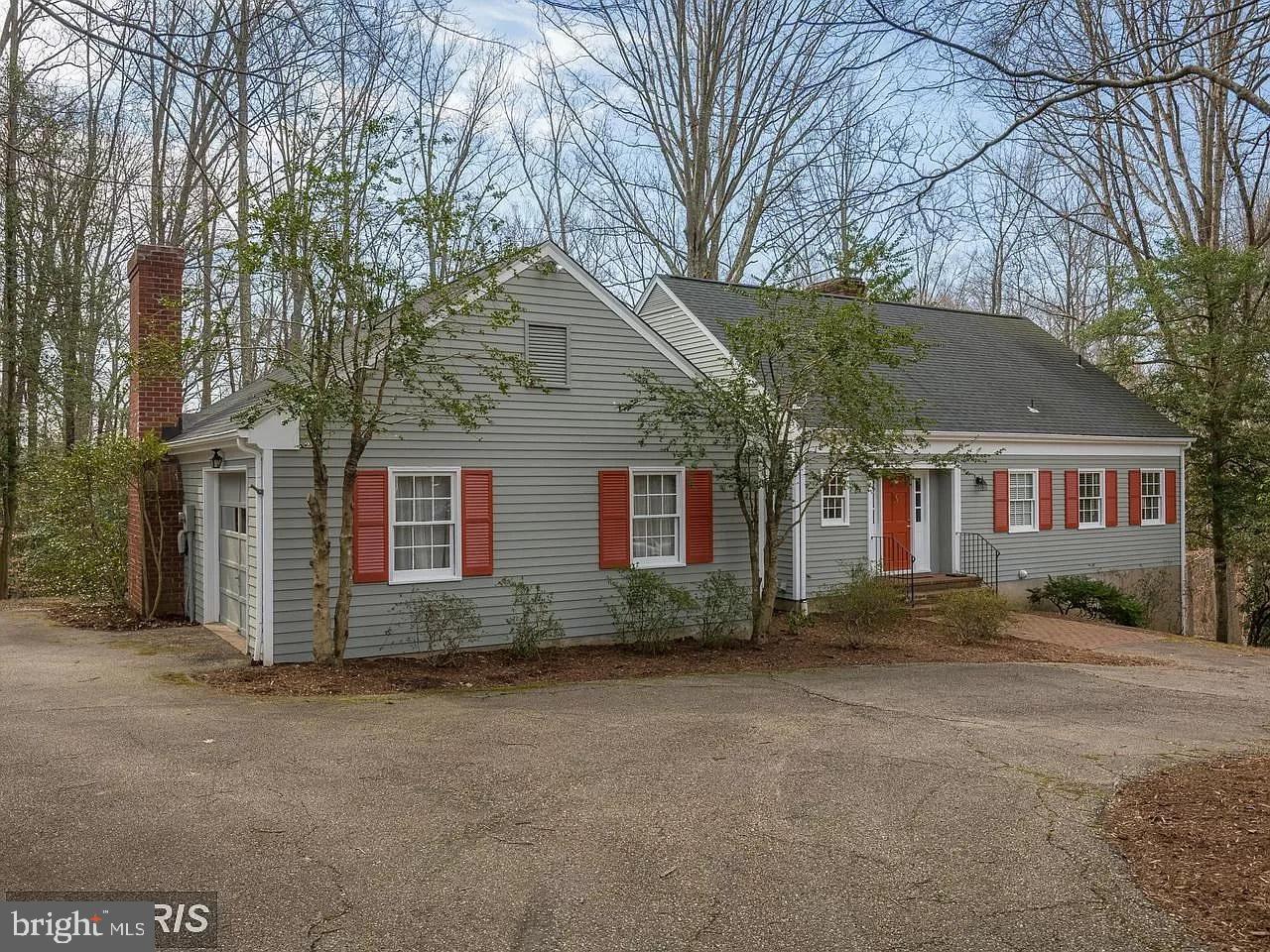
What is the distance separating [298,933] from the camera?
3.94 meters

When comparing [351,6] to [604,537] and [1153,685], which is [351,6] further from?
[1153,685]

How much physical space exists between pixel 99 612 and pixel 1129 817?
47.1 ft

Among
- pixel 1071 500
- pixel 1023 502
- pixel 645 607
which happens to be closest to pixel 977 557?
pixel 1023 502

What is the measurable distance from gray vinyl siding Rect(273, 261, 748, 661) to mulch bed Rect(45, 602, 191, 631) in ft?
12.9

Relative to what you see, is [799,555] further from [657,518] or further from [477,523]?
[477,523]

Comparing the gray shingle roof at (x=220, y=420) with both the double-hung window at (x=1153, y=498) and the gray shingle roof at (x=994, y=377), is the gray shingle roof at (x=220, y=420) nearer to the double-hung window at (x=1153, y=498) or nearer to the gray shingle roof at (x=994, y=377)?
the gray shingle roof at (x=994, y=377)

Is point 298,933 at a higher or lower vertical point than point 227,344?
lower

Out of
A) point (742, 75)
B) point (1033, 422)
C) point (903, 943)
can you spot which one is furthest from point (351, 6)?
point (742, 75)

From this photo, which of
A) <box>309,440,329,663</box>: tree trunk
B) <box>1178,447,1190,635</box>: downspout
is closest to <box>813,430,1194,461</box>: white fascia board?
<box>1178,447,1190,635</box>: downspout

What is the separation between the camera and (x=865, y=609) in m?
12.4

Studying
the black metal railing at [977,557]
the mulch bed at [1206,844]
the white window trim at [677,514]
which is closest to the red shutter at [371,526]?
the white window trim at [677,514]

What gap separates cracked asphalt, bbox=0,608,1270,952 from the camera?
4125 millimetres

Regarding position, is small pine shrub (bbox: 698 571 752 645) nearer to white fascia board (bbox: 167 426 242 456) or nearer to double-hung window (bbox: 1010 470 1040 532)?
white fascia board (bbox: 167 426 242 456)

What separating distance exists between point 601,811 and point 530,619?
21.0 feet
